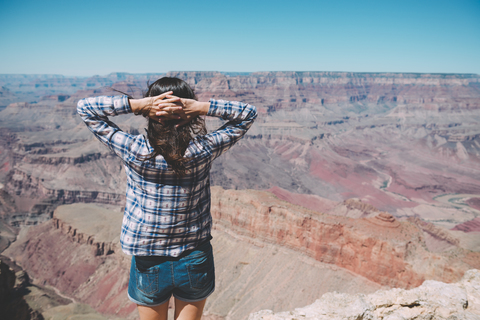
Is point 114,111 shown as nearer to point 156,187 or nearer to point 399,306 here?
point 156,187

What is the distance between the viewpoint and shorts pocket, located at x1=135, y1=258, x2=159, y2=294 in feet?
7.29

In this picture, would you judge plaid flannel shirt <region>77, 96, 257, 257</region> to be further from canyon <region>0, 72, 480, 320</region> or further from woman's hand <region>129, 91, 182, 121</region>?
canyon <region>0, 72, 480, 320</region>

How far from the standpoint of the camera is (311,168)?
248ft

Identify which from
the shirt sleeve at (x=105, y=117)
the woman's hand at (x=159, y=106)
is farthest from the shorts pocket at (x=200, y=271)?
the woman's hand at (x=159, y=106)

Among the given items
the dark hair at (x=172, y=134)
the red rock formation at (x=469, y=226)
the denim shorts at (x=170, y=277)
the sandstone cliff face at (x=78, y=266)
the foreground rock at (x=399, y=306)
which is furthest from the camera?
the red rock formation at (x=469, y=226)

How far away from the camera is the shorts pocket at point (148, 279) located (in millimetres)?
2221

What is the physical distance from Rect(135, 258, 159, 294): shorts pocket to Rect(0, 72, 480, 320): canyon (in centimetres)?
149

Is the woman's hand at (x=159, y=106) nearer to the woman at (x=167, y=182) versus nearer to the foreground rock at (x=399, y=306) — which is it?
the woman at (x=167, y=182)

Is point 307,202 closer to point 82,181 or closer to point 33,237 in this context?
point 33,237

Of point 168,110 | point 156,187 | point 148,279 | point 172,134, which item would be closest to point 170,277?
point 148,279

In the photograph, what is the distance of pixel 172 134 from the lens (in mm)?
2059

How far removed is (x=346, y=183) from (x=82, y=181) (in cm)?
5804

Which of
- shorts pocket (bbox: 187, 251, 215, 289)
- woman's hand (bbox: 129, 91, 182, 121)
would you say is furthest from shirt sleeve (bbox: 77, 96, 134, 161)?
shorts pocket (bbox: 187, 251, 215, 289)

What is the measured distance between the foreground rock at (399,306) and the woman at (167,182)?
65.2 inches
